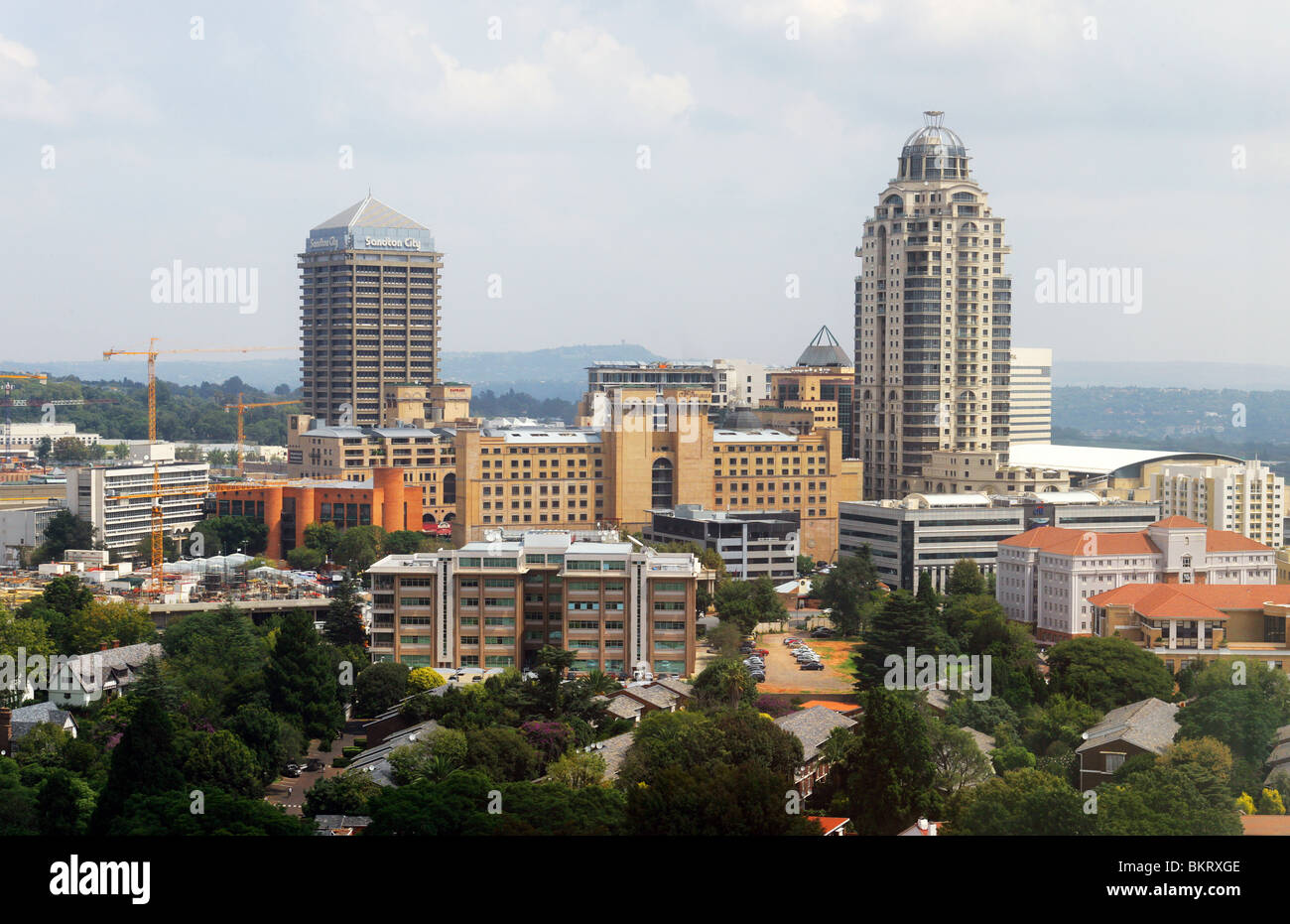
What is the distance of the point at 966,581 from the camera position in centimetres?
3681

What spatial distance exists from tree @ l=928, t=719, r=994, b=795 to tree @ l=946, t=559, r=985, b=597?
14978 millimetres

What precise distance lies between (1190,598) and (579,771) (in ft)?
48.5

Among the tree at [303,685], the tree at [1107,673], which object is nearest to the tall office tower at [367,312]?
the tree at [303,685]

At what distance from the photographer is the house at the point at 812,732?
22.1 metres

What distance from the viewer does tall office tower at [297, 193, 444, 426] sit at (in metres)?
68.2

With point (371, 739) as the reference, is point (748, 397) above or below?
above

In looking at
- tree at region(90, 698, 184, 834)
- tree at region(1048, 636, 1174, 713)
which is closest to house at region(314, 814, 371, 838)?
tree at region(90, 698, 184, 834)

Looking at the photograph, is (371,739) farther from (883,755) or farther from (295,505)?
(295,505)

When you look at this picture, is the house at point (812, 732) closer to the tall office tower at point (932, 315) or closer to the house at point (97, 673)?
the house at point (97, 673)

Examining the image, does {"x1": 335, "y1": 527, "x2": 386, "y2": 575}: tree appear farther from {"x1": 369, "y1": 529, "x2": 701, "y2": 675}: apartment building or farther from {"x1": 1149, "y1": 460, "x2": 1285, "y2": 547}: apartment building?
{"x1": 1149, "y1": 460, "x2": 1285, "y2": 547}: apartment building

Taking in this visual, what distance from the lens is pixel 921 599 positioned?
31.6 meters
